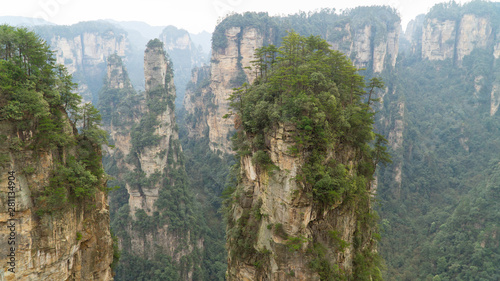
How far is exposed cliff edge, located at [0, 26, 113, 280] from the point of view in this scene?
1430 centimetres

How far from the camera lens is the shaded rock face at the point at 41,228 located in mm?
14211

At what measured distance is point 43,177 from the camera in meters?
15.5

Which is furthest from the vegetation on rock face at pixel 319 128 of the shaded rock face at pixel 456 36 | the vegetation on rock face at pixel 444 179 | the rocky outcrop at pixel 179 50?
the rocky outcrop at pixel 179 50

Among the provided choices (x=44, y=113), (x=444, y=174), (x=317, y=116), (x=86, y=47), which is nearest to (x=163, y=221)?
(x=44, y=113)

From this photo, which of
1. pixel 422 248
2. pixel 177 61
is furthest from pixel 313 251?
pixel 177 61

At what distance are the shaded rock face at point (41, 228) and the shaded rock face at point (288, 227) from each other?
925 cm

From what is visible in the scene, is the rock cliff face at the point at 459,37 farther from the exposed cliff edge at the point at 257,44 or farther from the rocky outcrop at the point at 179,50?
the rocky outcrop at the point at 179,50

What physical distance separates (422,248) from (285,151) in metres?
41.2

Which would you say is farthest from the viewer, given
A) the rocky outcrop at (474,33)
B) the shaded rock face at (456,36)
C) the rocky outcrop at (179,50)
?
the rocky outcrop at (179,50)

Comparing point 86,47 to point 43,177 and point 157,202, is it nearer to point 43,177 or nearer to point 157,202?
point 157,202

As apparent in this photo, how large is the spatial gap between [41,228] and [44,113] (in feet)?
18.7

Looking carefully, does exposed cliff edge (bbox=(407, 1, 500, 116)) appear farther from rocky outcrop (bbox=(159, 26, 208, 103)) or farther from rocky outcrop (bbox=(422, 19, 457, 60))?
rocky outcrop (bbox=(159, 26, 208, 103))

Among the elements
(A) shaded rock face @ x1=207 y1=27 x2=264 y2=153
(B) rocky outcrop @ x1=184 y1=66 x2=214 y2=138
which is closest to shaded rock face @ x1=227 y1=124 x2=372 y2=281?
(A) shaded rock face @ x1=207 y1=27 x2=264 y2=153

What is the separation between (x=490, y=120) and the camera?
243ft
